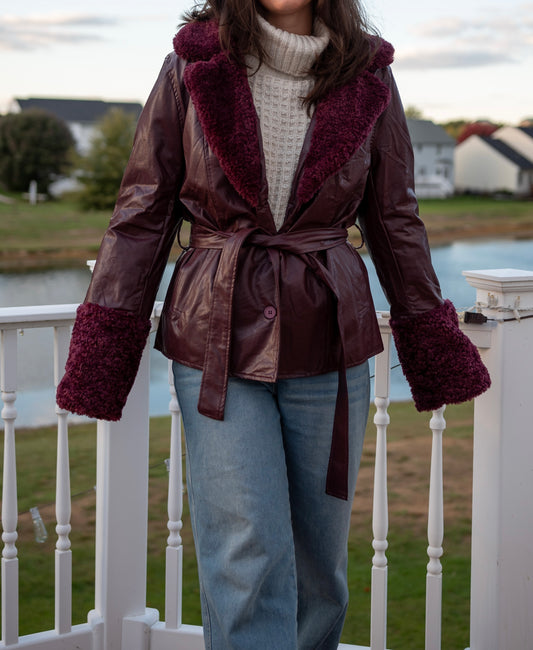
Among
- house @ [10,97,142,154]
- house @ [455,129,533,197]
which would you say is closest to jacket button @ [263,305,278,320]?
house @ [455,129,533,197]

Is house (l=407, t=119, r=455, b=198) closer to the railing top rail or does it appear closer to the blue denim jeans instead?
the railing top rail

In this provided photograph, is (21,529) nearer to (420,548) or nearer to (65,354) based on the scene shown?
(420,548)

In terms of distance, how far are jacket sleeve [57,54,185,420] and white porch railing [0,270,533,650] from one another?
0.93ft

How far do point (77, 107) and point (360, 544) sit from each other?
19897mm

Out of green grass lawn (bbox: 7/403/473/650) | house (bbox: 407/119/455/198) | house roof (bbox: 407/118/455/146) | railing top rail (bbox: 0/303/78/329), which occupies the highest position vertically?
house roof (bbox: 407/118/455/146)

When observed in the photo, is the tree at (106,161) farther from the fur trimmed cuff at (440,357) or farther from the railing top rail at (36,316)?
the fur trimmed cuff at (440,357)

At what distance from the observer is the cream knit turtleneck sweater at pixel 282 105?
1315 millimetres

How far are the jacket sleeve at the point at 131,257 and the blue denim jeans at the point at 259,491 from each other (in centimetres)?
12

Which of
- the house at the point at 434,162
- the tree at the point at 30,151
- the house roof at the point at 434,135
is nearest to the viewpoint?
the house at the point at 434,162

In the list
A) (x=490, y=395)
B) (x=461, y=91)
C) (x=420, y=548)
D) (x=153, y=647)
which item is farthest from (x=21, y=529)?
(x=461, y=91)

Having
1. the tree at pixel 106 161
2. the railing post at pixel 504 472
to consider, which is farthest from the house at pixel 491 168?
the railing post at pixel 504 472

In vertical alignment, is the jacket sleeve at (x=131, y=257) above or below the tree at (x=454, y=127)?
below

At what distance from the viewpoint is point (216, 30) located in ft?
4.41

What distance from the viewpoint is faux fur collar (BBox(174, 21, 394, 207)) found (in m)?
1.27
